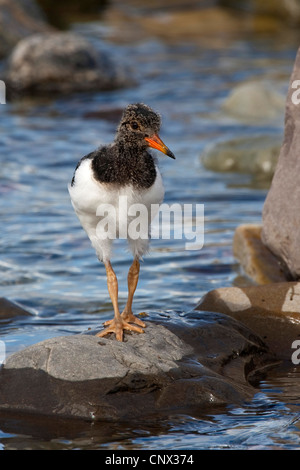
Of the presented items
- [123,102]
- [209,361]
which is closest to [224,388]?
[209,361]

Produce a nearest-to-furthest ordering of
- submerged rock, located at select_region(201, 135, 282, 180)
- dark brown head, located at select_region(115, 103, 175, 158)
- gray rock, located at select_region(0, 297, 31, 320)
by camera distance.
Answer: dark brown head, located at select_region(115, 103, 175, 158) < gray rock, located at select_region(0, 297, 31, 320) < submerged rock, located at select_region(201, 135, 282, 180)

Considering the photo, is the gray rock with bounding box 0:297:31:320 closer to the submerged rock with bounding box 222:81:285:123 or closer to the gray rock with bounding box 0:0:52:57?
the submerged rock with bounding box 222:81:285:123

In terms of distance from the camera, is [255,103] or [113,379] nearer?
[113,379]

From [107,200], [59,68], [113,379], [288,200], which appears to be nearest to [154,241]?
[288,200]

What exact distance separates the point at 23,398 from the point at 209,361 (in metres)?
1.41

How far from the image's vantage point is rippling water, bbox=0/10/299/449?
18.2 feet

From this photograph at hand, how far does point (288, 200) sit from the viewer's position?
7637 mm

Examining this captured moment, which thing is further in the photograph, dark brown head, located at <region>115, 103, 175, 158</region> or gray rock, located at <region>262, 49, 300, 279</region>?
Answer: gray rock, located at <region>262, 49, 300, 279</region>

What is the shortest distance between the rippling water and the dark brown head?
73.9 inches

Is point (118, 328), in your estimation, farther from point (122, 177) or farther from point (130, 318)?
point (122, 177)

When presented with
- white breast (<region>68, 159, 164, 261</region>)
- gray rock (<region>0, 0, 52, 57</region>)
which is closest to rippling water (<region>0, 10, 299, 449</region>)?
white breast (<region>68, 159, 164, 261</region>)

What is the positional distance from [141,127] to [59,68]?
39.2 ft

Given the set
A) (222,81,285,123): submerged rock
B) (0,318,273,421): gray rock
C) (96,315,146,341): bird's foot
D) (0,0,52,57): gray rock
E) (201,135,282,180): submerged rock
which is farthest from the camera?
(0,0,52,57): gray rock

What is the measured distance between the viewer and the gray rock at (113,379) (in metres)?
5.74
